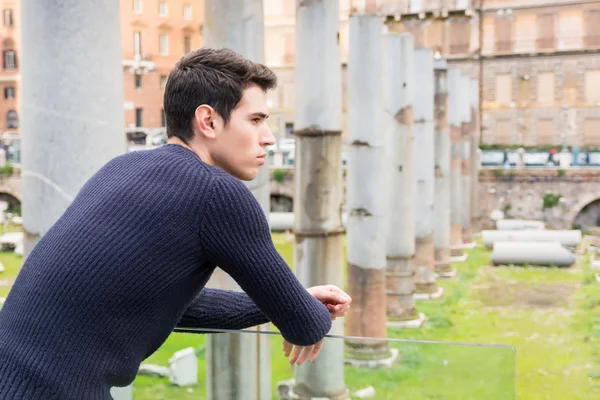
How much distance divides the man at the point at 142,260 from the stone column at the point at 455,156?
1651cm

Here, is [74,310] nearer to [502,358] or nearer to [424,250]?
[502,358]

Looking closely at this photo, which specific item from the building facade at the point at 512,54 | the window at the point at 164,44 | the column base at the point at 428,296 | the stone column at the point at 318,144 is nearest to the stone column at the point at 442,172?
the column base at the point at 428,296

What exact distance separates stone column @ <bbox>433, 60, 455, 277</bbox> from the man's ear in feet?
47.5

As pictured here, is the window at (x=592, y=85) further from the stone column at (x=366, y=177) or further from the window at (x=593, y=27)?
the stone column at (x=366, y=177)

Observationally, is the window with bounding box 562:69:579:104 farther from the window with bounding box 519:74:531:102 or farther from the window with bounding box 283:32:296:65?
the window with bounding box 283:32:296:65

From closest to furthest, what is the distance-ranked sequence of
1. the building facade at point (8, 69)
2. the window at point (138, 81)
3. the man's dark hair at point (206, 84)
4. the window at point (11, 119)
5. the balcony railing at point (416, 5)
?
the man's dark hair at point (206, 84) → the balcony railing at point (416, 5) → the window at point (138, 81) → the building facade at point (8, 69) → the window at point (11, 119)

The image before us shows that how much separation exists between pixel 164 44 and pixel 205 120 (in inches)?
1832

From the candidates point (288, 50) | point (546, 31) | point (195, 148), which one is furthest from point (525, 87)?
point (195, 148)

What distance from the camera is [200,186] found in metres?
1.95

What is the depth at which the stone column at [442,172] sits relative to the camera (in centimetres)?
1633

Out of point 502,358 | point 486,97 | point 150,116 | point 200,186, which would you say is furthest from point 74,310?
point 150,116

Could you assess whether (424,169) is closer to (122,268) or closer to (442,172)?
(442,172)

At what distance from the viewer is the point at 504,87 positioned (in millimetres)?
42406

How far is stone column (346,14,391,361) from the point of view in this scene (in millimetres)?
9617
